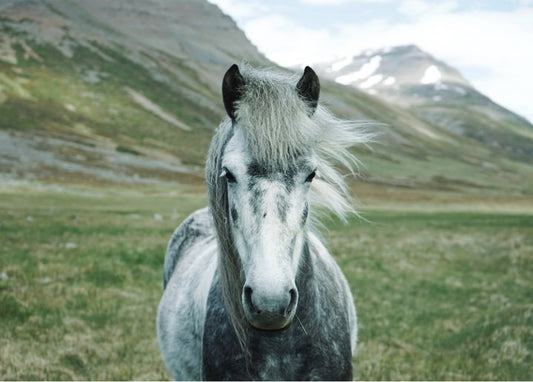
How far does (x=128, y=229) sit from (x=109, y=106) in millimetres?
97023

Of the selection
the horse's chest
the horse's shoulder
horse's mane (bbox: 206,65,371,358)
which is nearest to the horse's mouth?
the horse's chest

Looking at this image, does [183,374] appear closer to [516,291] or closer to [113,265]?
[113,265]

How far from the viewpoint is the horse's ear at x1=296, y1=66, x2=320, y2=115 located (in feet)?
12.8

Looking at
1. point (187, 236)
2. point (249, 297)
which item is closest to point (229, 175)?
point (249, 297)

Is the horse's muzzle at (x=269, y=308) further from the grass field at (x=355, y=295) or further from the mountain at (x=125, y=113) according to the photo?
the mountain at (x=125, y=113)

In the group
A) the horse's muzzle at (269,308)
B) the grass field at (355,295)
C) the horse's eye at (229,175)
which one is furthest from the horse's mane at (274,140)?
the horse's muzzle at (269,308)

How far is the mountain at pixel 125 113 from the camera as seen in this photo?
73.7 metres

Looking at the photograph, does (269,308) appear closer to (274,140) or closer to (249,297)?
(249,297)

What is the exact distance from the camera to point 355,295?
43.1 ft

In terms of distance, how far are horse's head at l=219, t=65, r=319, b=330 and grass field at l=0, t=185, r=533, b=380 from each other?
115 centimetres

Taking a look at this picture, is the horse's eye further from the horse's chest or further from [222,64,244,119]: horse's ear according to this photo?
the horse's chest

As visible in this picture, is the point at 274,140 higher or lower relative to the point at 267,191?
higher

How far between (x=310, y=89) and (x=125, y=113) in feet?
372

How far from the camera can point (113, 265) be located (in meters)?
14.0
